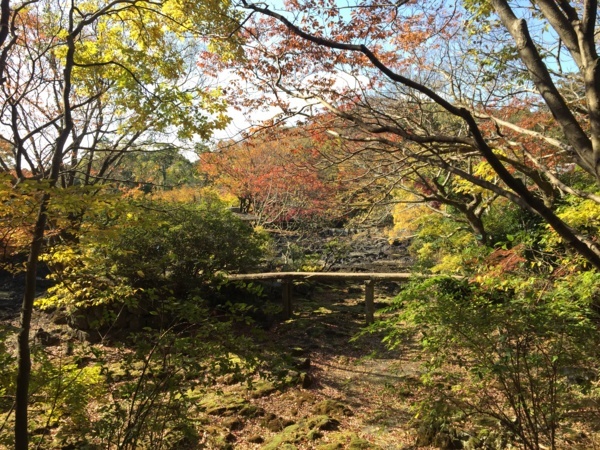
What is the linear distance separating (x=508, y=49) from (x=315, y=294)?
27.1ft

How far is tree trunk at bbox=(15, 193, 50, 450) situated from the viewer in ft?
9.50

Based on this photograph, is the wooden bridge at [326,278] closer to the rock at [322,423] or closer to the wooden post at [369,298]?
the wooden post at [369,298]

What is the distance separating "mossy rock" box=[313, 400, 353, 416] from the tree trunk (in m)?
3.43

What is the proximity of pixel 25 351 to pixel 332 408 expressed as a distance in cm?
372


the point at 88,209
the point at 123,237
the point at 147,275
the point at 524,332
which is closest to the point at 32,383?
the point at 88,209

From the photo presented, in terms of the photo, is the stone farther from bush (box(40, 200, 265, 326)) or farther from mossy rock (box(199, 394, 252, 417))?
bush (box(40, 200, 265, 326))

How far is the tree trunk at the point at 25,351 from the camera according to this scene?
290 centimetres

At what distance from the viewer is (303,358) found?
7.08 meters

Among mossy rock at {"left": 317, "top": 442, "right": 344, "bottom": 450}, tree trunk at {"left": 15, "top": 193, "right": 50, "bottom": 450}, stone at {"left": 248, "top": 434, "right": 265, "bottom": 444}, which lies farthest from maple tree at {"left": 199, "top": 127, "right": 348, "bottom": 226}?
tree trunk at {"left": 15, "top": 193, "right": 50, "bottom": 450}

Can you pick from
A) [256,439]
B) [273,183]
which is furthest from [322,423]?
[273,183]

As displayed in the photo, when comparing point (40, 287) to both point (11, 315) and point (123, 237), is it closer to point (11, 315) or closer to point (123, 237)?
point (11, 315)

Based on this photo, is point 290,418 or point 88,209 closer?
point 88,209

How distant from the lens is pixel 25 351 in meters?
3.04

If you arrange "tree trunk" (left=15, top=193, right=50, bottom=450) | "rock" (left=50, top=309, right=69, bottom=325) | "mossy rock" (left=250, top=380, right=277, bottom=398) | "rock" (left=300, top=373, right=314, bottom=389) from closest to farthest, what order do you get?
"tree trunk" (left=15, top=193, right=50, bottom=450) → "mossy rock" (left=250, top=380, right=277, bottom=398) → "rock" (left=300, top=373, right=314, bottom=389) → "rock" (left=50, top=309, right=69, bottom=325)
